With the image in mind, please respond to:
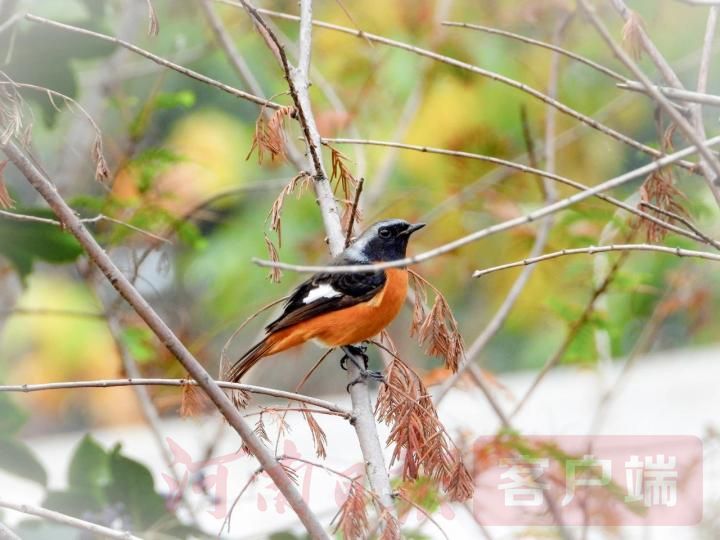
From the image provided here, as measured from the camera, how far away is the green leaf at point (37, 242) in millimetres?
2516

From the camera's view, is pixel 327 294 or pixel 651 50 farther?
pixel 327 294

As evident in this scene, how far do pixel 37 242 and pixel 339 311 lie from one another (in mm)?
845

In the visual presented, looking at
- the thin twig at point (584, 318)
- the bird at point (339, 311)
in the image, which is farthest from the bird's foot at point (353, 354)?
the thin twig at point (584, 318)

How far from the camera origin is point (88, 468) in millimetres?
2781

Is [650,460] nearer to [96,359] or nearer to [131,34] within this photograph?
[131,34]

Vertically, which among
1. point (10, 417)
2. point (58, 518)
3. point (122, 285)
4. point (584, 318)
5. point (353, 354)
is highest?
point (584, 318)

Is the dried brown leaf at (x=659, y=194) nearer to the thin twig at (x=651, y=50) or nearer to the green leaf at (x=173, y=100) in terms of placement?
the thin twig at (x=651, y=50)

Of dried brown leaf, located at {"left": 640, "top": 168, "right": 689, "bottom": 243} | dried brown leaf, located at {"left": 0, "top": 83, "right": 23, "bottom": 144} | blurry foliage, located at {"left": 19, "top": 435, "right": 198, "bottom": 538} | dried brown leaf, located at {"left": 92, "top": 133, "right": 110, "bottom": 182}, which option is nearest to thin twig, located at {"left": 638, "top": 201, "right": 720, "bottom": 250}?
dried brown leaf, located at {"left": 640, "top": 168, "right": 689, "bottom": 243}

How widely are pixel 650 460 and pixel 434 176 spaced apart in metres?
4.30

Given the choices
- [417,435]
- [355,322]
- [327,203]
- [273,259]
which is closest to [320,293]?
[355,322]

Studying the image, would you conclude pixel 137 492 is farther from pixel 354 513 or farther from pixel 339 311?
pixel 354 513

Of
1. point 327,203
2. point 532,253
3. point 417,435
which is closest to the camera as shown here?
point 417,435

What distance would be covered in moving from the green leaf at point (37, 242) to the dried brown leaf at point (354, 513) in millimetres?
1189

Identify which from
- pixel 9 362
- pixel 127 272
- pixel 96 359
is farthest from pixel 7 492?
pixel 9 362
